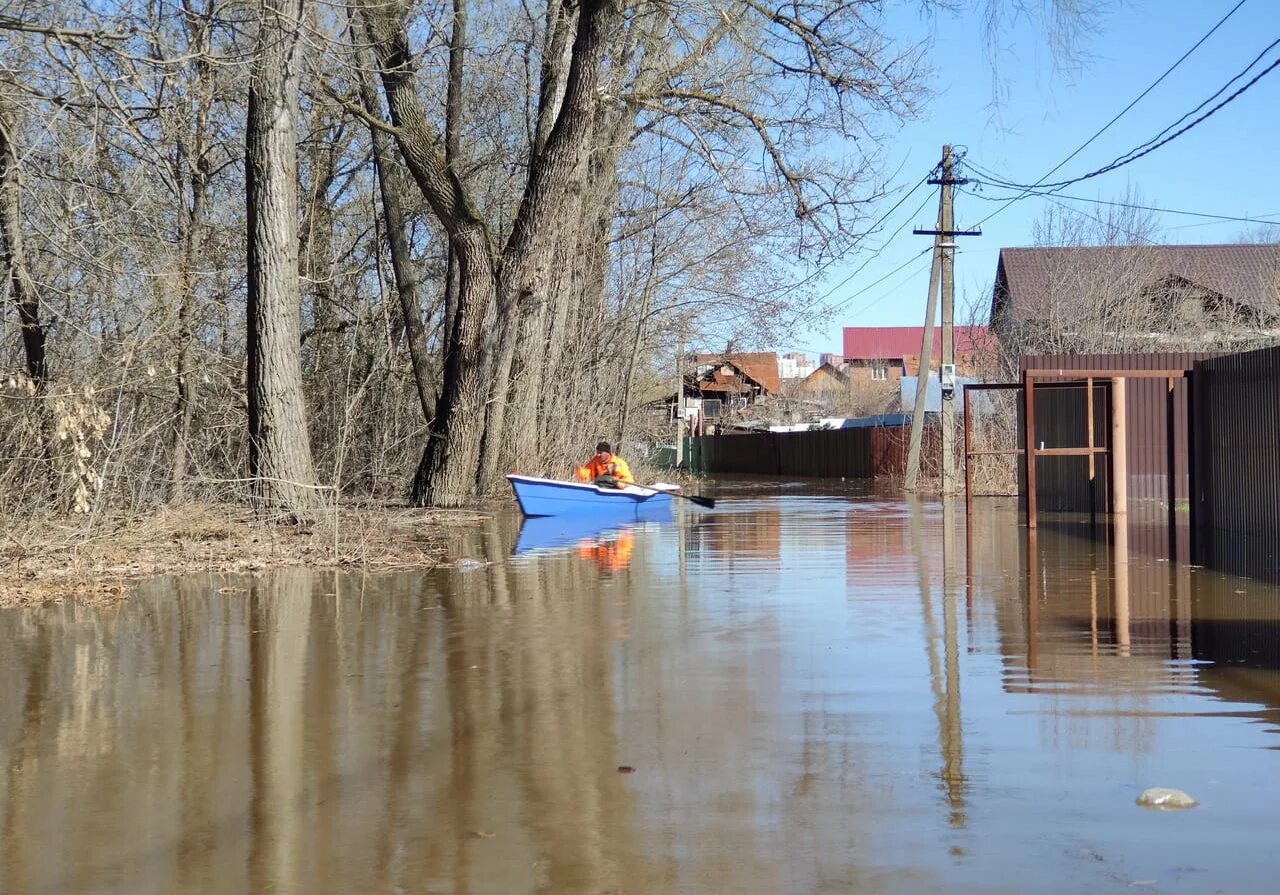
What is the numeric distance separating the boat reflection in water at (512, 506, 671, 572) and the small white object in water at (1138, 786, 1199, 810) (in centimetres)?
928

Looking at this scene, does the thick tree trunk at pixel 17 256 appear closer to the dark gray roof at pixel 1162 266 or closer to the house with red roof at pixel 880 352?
the dark gray roof at pixel 1162 266

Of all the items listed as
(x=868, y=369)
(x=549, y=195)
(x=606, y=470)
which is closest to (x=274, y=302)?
(x=549, y=195)

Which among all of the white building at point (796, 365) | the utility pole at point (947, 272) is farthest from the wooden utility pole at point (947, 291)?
the white building at point (796, 365)

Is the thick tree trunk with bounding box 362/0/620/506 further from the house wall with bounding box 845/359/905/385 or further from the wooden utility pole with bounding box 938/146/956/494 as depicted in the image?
the house wall with bounding box 845/359/905/385

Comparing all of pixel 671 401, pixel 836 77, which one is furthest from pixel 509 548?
pixel 671 401

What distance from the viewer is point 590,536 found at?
19.5 meters

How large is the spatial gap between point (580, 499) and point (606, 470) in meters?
1.67

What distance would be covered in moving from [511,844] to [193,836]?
4.04ft

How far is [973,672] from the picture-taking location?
7.96m

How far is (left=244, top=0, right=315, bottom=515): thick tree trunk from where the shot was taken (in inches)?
629

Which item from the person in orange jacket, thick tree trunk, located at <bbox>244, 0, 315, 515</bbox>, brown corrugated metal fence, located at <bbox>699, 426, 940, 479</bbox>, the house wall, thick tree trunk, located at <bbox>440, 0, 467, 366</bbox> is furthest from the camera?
the house wall

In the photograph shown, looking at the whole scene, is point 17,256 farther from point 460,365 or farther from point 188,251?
point 460,365

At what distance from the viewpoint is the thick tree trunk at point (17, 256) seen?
12.3m

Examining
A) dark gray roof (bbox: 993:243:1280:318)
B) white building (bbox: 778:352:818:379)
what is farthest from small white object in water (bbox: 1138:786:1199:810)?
white building (bbox: 778:352:818:379)
